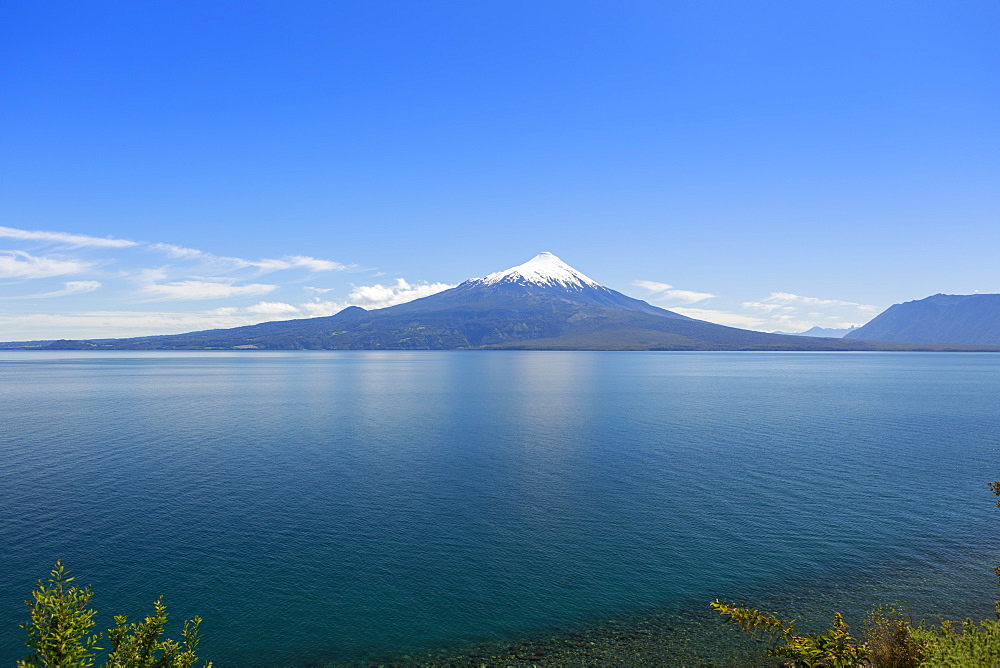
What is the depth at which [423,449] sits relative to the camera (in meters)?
80.8

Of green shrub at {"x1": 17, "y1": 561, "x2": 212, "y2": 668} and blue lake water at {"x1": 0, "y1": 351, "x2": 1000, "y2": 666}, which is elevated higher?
green shrub at {"x1": 17, "y1": 561, "x2": 212, "y2": 668}

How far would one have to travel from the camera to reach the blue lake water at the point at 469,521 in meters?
35.7

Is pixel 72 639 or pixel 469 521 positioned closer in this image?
pixel 72 639

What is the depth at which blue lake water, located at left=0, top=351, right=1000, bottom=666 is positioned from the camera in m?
35.7

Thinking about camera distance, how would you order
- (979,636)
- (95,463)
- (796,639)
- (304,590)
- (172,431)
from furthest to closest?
(172,431), (95,463), (304,590), (796,639), (979,636)

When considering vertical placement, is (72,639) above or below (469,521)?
above

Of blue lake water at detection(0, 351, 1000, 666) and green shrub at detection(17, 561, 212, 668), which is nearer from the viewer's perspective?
green shrub at detection(17, 561, 212, 668)

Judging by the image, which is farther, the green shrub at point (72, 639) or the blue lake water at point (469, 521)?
the blue lake water at point (469, 521)

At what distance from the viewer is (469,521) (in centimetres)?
4997

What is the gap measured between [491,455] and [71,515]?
47250 mm

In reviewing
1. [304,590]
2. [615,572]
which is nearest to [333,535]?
[304,590]

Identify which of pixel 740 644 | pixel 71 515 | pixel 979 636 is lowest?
pixel 740 644

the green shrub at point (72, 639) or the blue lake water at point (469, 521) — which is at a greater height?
the green shrub at point (72, 639)

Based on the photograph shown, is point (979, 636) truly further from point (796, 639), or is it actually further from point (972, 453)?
point (972, 453)
